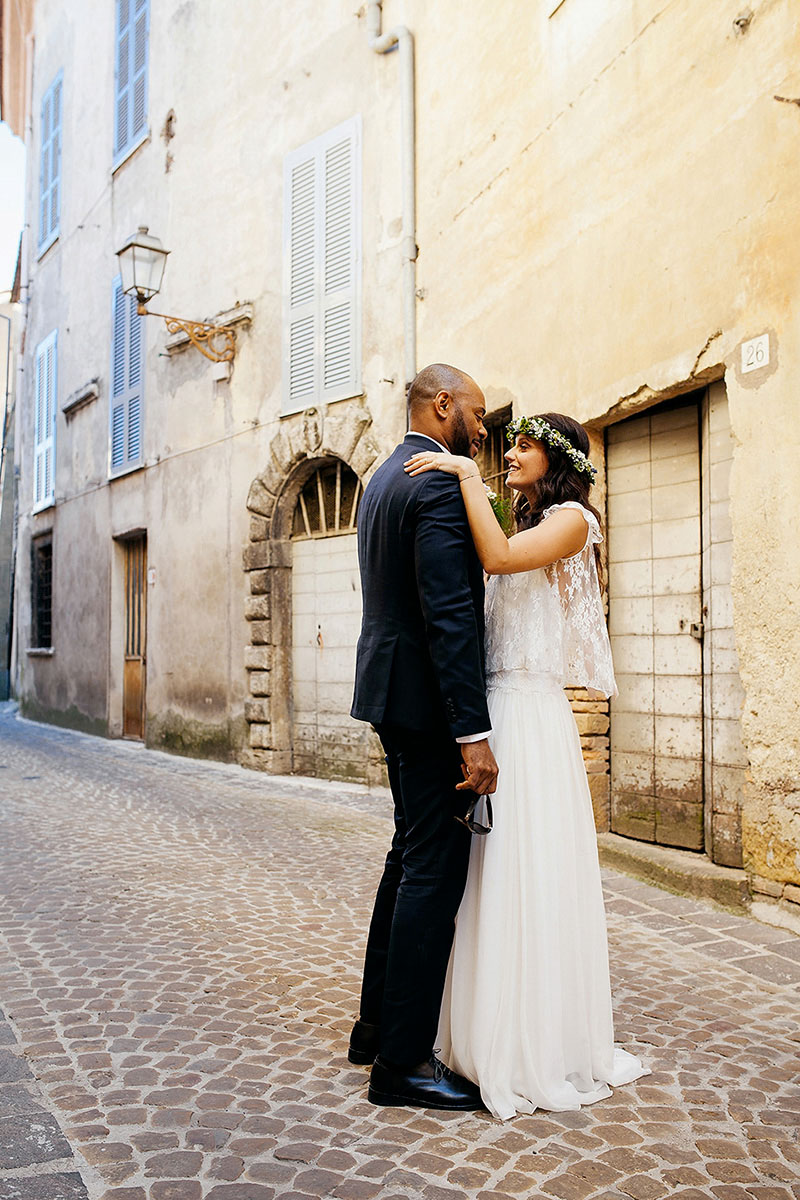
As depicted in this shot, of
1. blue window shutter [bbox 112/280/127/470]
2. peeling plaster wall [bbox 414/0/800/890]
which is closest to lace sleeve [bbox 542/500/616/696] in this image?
peeling plaster wall [bbox 414/0/800/890]

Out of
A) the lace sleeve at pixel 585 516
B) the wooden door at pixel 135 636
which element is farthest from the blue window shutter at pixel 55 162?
the lace sleeve at pixel 585 516

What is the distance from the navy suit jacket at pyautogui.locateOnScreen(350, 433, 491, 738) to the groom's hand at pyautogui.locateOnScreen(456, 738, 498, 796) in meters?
0.05

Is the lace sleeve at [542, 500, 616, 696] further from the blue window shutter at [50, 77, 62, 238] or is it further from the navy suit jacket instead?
the blue window shutter at [50, 77, 62, 238]

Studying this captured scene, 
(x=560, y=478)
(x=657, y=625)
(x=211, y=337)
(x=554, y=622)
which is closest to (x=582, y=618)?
(x=554, y=622)

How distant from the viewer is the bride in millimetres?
2658

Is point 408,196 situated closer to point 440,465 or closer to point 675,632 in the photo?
point 675,632

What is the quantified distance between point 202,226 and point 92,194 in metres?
4.15

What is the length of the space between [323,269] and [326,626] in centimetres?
331

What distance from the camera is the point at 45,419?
1681cm

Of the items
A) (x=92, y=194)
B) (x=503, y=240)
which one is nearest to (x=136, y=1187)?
(x=503, y=240)

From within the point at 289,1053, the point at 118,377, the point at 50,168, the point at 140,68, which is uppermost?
the point at 50,168

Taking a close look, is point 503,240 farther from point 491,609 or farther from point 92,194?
point 92,194

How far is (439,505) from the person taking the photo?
2.64 metres

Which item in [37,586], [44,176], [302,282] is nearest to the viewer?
[302,282]
